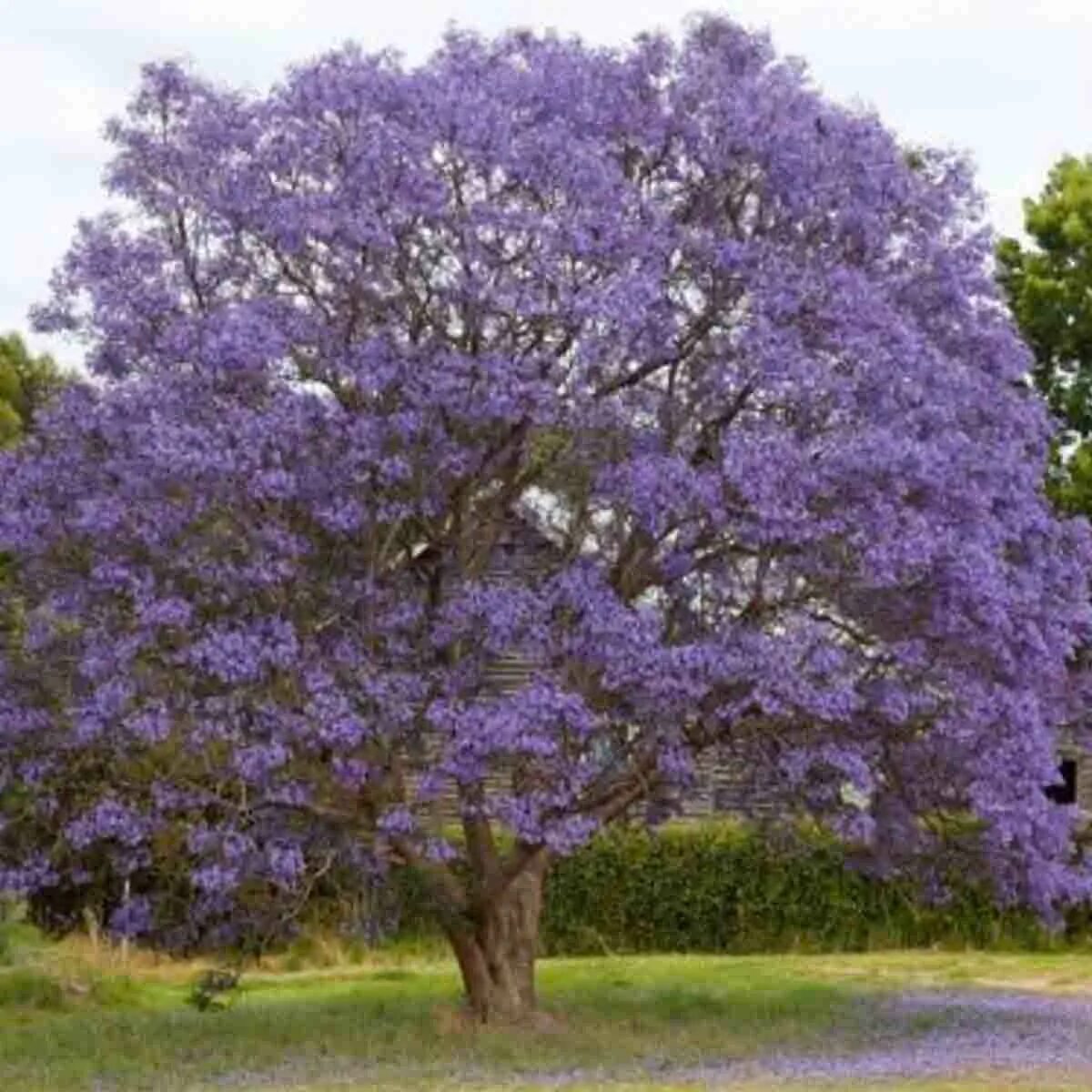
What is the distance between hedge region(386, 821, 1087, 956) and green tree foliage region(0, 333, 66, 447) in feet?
25.3

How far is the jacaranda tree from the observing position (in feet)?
60.1

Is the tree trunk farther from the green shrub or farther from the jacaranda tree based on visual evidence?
the green shrub

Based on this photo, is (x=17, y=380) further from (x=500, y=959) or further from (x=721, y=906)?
(x=500, y=959)

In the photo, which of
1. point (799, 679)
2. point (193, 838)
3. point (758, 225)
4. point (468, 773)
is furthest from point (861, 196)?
point (193, 838)

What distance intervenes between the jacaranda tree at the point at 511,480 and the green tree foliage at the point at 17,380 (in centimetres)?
1216

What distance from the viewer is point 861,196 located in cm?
1966

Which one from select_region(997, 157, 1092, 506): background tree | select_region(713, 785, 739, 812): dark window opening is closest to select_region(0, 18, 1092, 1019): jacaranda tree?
select_region(713, 785, 739, 812): dark window opening

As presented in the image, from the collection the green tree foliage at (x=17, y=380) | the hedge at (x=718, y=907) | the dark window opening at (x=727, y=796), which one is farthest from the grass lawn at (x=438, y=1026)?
the green tree foliage at (x=17, y=380)

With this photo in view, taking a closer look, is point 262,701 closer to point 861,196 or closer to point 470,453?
point 470,453

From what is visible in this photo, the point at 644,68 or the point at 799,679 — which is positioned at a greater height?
the point at 644,68

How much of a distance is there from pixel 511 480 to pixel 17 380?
57.1 feet

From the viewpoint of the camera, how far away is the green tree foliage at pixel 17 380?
3297 cm

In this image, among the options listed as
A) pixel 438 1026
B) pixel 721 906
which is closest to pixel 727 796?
pixel 438 1026

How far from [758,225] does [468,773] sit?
4800 mm
